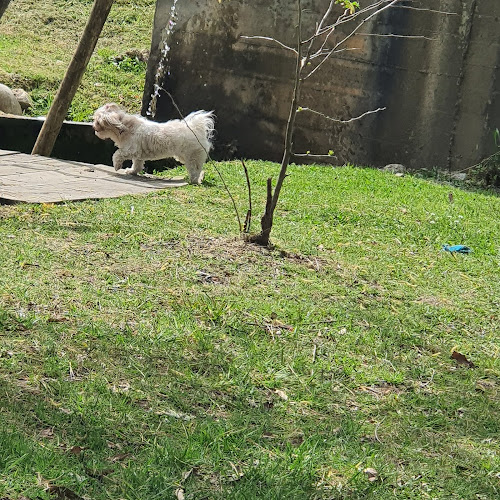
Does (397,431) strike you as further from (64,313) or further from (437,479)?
(64,313)

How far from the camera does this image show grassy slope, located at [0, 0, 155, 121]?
15.8 metres

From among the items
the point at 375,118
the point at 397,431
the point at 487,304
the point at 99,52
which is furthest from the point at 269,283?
the point at 99,52

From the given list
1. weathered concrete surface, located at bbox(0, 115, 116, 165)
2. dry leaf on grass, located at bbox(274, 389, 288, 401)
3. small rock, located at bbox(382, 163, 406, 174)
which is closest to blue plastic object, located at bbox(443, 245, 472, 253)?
dry leaf on grass, located at bbox(274, 389, 288, 401)

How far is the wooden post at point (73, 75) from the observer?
9938mm

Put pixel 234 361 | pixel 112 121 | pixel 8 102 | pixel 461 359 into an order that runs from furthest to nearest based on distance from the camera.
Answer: pixel 8 102 < pixel 112 121 < pixel 461 359 < pixel 234 361

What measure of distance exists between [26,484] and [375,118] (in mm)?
10370

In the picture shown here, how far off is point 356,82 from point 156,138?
4236 mm

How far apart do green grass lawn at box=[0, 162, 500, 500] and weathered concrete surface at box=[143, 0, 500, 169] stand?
538 centimetres

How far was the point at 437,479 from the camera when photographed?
359cm

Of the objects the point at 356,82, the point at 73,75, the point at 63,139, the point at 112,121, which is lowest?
the point at 63,139

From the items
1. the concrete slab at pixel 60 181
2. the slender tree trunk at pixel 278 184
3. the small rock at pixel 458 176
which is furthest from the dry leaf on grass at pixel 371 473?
the small rock at pixel 458 176

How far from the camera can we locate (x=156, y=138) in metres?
9.47

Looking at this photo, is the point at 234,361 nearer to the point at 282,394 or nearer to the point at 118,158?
the point at 282,394

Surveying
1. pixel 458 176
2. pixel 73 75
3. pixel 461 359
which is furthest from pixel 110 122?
pixel 461 359
